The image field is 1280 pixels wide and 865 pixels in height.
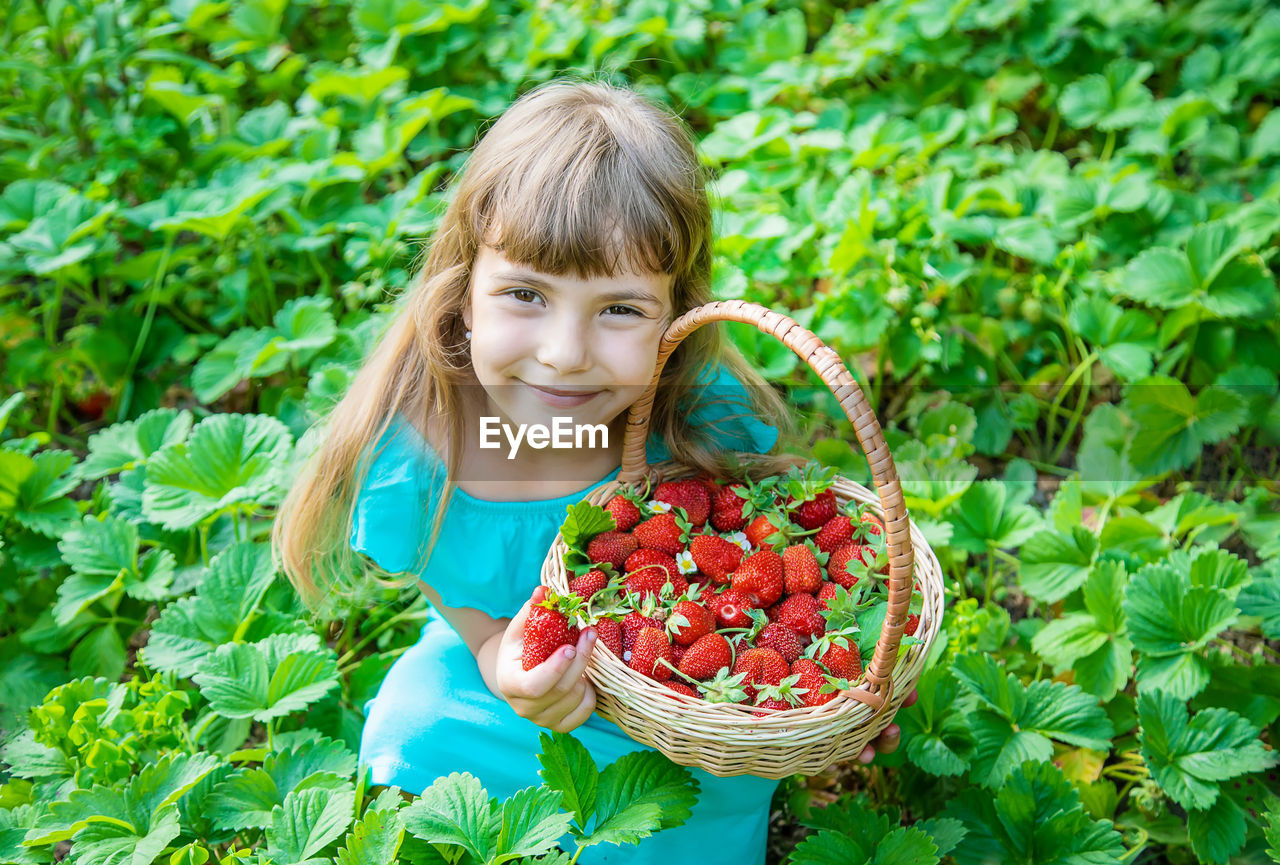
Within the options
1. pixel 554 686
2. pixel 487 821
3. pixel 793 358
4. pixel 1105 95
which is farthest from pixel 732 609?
pixel 1105 95

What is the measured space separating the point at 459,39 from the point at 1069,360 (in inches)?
79.5

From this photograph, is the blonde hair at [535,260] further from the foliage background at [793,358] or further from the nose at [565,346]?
the foliage background at [793,358]

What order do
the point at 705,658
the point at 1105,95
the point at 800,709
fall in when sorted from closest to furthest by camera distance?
the point at 800,709
the point at 705,658
the point at 1105,95

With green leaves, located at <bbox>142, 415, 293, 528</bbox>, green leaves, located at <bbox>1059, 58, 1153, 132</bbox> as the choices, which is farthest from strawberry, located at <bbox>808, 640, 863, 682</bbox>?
green leaves, located at <bbox>1059, 58, 1153, 132</bbox>

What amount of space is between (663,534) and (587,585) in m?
0.14

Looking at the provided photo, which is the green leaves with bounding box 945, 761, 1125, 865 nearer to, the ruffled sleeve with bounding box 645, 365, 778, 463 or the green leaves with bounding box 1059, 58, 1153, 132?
the ruffled sleeve with bounding box 645, 365, 778, 463

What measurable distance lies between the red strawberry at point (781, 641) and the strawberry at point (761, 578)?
0.19 ft

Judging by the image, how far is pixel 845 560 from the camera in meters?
1.40

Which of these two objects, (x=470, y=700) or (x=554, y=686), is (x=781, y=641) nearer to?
(x=554, y=686)

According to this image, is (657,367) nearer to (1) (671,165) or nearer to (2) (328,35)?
(1) (671,165)

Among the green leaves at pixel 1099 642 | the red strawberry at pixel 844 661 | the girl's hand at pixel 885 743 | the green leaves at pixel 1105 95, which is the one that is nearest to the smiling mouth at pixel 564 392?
the red strawberry at pixel 844 661

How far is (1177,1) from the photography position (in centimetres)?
323

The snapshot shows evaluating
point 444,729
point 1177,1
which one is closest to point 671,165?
point 444,729

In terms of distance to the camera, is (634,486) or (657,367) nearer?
(657,367)
